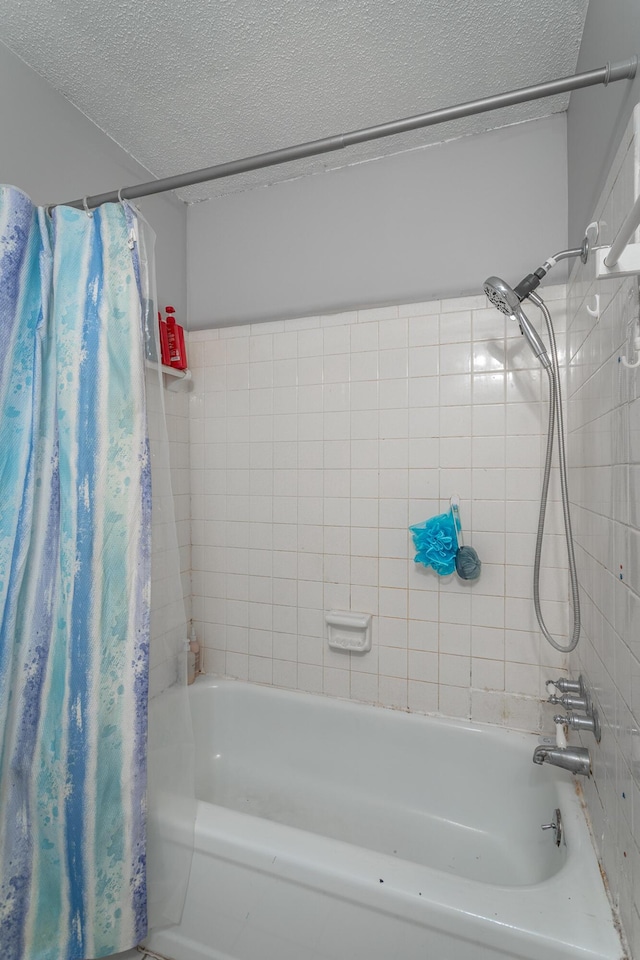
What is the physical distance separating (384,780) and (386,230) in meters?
1.98

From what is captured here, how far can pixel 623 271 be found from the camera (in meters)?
0.70

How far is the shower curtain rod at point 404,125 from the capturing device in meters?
0.86

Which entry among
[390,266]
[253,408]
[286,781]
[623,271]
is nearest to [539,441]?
[390,266]

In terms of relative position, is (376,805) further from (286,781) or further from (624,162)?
(624,162)

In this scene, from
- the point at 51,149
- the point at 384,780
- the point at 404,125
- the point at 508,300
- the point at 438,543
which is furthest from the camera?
the point at 384,780

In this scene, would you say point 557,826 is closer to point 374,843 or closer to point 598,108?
point 374,843

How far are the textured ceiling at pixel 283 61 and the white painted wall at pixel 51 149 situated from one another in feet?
0.13

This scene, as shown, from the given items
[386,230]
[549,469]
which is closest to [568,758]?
[549,469]

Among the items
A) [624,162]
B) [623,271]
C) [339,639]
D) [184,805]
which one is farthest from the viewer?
[339,639]

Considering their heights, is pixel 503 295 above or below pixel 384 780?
above

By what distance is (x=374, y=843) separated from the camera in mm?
1547

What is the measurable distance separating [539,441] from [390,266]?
820 mm

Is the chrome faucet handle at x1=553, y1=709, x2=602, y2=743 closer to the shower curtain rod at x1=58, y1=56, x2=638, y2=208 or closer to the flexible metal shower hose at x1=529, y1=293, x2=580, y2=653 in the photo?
the flexible metal shower hose at x1=529, y1=293, x2=580, y2=653

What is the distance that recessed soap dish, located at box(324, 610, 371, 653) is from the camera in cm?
177
